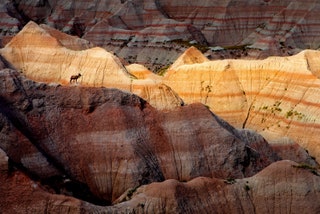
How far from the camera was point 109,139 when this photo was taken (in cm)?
4941

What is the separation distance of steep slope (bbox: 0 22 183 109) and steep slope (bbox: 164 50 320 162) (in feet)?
20.6

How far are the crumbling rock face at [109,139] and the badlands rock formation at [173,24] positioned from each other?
2553 inches

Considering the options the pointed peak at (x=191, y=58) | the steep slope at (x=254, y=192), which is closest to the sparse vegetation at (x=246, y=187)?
the steep slope at (x=254, y=192)

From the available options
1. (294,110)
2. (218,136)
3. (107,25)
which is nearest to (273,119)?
(294,110)

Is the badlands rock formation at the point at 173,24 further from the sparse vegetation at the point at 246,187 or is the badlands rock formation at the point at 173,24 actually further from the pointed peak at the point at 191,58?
the sparse vegetation at the point at 246,187

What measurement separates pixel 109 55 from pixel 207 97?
10029mm

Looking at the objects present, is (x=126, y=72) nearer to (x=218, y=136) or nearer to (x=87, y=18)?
(x=218, y=136)

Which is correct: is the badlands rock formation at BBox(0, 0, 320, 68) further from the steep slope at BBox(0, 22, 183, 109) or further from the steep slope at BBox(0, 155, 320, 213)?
the steep slope at BBox(0, 155, 320, 213)

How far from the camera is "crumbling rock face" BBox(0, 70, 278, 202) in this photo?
156 feet

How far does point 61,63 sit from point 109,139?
96.0ft

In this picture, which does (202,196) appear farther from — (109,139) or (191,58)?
(191,58)

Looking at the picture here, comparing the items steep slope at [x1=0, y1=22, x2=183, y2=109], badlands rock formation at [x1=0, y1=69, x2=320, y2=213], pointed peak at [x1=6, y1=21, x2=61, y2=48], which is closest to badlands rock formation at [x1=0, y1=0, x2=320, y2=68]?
pointed peak at [x1=6, y1=21, x2=61, y2=48]

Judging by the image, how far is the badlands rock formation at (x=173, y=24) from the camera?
426 ft

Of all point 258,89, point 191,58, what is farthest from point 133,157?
point 191,58
